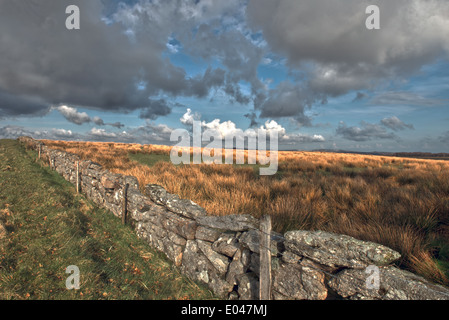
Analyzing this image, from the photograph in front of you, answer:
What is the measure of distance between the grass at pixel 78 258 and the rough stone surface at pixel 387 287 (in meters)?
1.97

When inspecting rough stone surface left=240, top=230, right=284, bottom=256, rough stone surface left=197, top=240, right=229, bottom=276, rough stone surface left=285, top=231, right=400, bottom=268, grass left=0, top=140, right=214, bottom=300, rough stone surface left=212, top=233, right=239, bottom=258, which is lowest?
grass left=0, top=140, right=214, bottom=300

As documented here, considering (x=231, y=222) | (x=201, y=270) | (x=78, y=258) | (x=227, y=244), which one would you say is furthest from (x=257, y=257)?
Answer: (x=78, y=258)

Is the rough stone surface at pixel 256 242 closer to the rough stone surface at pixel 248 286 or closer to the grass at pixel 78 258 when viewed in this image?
the rough stone surface at pixel 248 286

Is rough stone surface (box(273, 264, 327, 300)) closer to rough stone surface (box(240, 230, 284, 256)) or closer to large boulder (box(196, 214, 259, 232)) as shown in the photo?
rough stone surface (box(240, 230, 284, 256))

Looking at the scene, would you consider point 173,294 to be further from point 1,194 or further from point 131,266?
point 1,194

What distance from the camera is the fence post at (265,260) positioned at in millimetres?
2615

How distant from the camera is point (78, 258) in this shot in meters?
4.07

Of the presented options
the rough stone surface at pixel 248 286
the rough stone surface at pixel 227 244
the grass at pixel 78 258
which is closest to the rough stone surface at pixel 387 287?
the rough stone surface at pixel 248 286

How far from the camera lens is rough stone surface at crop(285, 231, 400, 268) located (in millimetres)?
2287

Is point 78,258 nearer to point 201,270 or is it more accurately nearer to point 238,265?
point 201,270

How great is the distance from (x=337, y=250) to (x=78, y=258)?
14.6 feet

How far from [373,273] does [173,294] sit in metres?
2.75

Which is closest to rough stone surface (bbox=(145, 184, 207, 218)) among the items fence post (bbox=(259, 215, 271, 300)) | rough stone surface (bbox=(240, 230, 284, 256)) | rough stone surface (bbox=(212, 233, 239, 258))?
rough stone surface (bbox=(212, 233, 239, 258))

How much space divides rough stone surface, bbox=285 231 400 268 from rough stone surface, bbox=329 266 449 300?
98mm
